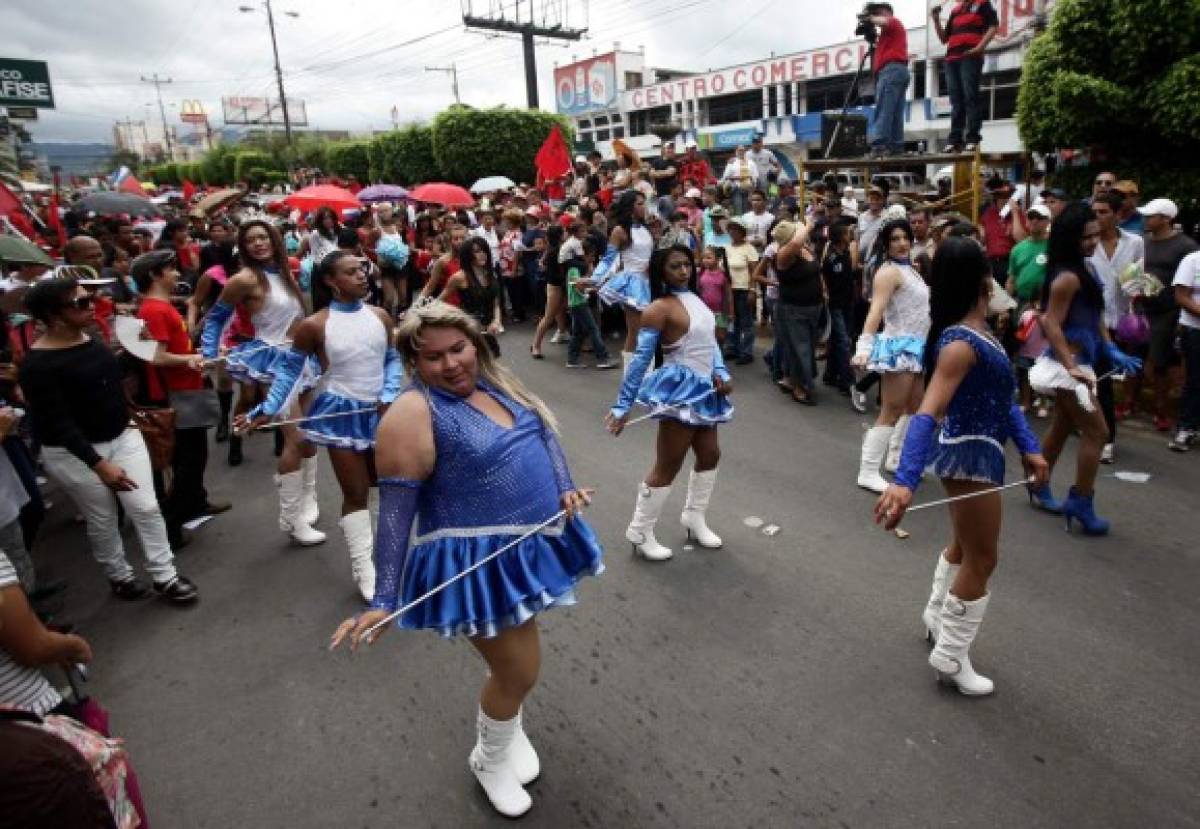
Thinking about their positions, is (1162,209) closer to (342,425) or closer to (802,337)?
(802,337)

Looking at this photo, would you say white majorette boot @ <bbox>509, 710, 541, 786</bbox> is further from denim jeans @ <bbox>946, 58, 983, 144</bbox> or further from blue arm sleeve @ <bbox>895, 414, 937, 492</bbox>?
denim jeans @ <bbox>946, 58, 983, 144</bbox>

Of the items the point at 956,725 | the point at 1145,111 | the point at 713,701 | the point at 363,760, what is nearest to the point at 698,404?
the point at 713,701

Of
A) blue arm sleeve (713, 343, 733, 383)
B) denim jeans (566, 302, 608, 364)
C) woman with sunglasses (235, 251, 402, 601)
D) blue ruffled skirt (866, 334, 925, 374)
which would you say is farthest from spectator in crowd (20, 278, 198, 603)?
denim jeans (566, 302, 608, 364)

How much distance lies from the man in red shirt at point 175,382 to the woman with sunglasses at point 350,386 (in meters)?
1.14

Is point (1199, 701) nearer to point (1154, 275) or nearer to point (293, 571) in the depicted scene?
point (1154, 275)

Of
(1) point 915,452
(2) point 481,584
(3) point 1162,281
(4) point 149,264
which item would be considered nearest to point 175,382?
(4) point 149,264

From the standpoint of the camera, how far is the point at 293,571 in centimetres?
487

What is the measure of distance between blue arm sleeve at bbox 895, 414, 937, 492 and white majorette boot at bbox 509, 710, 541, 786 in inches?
68.4

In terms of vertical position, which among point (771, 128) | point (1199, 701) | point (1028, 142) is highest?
point (771, 128)

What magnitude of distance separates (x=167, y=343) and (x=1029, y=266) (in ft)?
22.9

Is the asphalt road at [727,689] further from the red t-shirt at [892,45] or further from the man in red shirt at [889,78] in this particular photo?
the red t-shirt at [892,45]

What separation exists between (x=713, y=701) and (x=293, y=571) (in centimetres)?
292

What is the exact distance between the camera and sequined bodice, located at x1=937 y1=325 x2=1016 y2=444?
3045mm

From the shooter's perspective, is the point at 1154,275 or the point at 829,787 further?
the point at 1154,275
